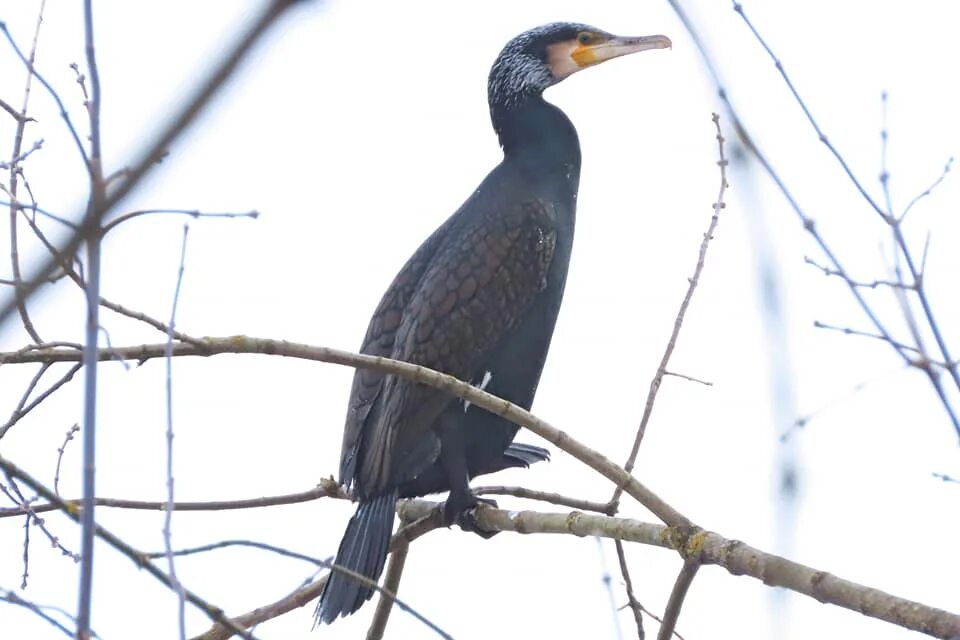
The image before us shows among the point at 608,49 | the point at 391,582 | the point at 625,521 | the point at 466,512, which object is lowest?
the point at 625,521

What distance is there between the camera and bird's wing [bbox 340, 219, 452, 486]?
4.13 metres

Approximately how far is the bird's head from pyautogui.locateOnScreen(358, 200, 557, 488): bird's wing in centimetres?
83

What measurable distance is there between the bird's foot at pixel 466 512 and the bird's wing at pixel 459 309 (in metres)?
0.21

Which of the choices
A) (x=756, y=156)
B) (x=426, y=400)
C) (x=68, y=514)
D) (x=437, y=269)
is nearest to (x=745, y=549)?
(x=68, y=514)

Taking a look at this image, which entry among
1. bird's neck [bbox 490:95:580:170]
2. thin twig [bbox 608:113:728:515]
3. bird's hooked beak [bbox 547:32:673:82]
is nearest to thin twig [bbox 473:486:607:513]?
thin twig [bbox 608:113:728:515]

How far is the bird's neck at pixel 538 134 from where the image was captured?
186 inches

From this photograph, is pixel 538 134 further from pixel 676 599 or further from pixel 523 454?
pixel 676 599

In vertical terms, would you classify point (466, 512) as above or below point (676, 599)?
above

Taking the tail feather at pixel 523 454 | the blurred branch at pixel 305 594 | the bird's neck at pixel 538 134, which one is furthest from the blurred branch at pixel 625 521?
the bird's neck at pixel 538 134

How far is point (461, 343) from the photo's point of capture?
415 centimetres

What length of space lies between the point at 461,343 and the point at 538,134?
1045mm

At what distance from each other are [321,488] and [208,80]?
3.29 meters

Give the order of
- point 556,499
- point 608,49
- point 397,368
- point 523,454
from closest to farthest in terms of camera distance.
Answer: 1. point 397,368
2. point 556,499
3. point 523,454
4. point 608,49

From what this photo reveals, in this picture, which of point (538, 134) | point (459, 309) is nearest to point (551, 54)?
point (538, 134)
